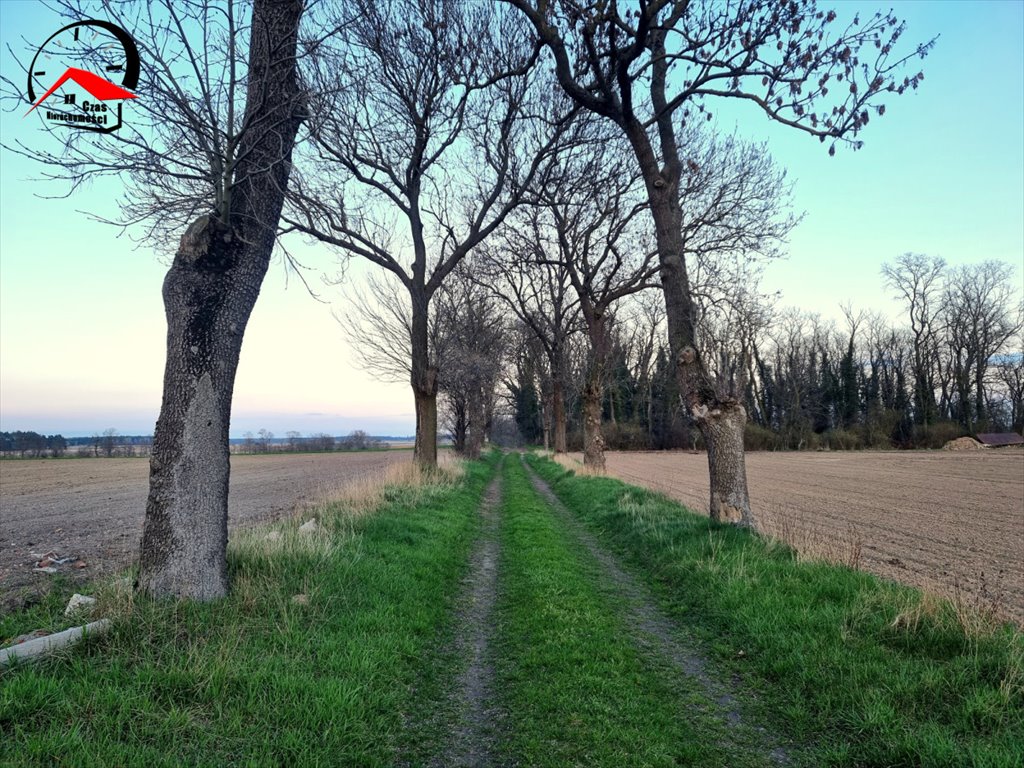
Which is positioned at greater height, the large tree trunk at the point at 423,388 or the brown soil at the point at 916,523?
the large tree trunk at the point at 423,388

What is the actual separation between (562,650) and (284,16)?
23.3ft

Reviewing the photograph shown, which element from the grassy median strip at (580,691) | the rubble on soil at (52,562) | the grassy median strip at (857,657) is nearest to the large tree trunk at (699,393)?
the grassy median strip at (857,657)

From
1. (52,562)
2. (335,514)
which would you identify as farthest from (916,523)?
(52,562)

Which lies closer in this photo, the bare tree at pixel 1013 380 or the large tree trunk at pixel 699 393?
the large tree trunk at pixel 699 393

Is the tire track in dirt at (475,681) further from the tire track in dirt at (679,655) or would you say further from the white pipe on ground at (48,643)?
the white pipe on ground at (48,643)

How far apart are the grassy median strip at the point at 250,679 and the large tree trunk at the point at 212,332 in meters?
0.47

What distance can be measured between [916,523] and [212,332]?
15.8 m

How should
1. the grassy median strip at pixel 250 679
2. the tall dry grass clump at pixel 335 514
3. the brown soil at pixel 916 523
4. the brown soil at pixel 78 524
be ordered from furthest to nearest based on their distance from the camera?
1. the brown soil at pixel 916 523
2. the brown soil at pixel 78 524
3. the tall dry grass clump at pixel 335 514
4. the grassy median strip at pixel 250 679

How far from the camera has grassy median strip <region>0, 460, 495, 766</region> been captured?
123 inches

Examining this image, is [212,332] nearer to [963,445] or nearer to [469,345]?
[469,345]

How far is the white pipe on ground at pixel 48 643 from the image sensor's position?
3.71 metres

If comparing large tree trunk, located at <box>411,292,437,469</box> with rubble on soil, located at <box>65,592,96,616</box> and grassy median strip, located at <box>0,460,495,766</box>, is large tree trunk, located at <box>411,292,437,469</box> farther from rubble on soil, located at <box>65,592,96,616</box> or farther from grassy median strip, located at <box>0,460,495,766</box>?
rubble on soil, located at <box>65,592,96,616</box>

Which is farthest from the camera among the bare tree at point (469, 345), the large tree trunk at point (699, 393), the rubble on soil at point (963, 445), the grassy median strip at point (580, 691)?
the rubble on soil at point (963, 445)

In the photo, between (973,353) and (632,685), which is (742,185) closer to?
(632,685)
